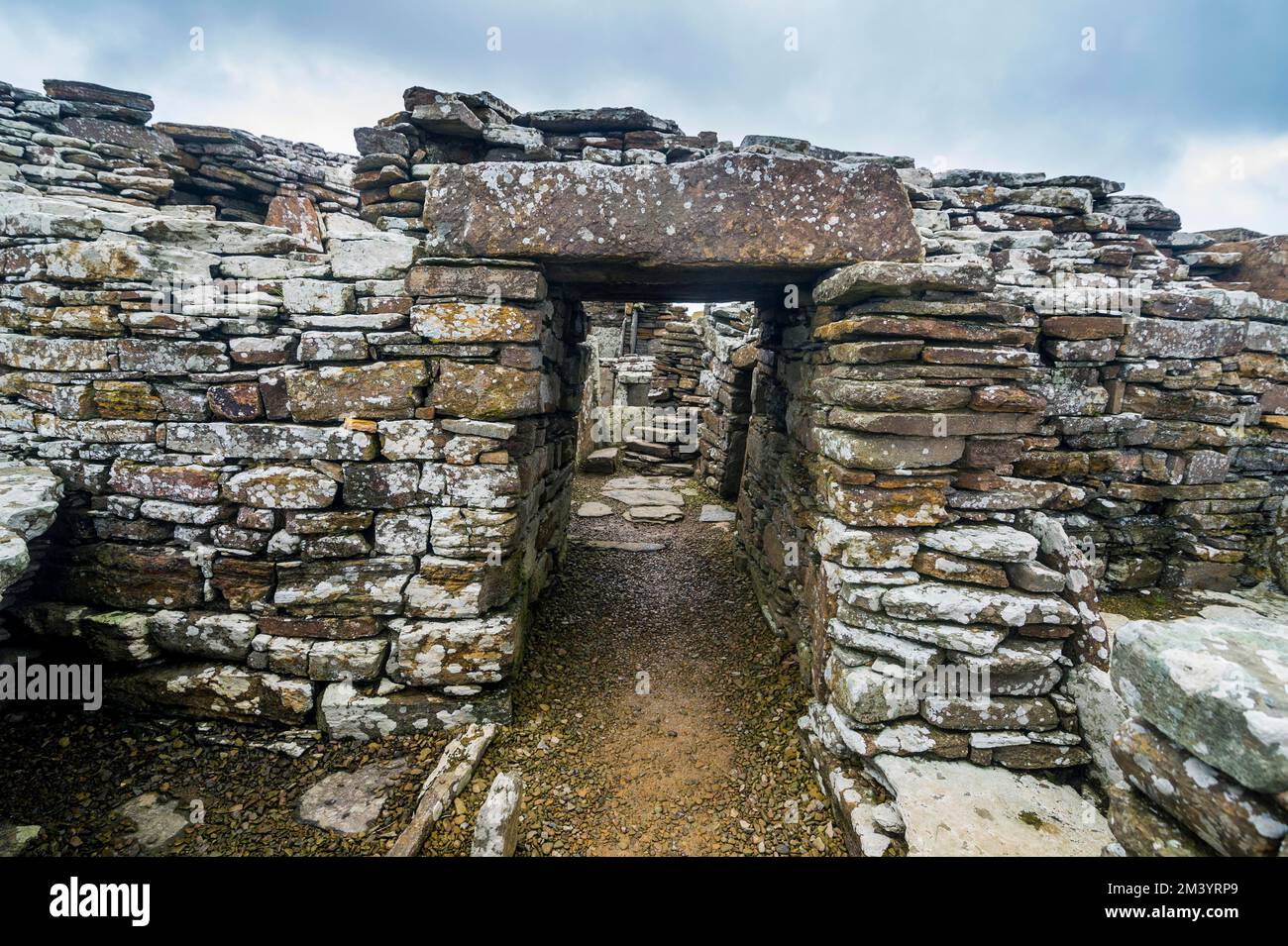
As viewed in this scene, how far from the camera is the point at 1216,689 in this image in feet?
4.95

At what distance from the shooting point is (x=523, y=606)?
4207mm

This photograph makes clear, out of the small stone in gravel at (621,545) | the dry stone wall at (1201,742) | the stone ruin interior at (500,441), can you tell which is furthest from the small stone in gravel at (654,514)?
the dry stone wall at (1201,742)

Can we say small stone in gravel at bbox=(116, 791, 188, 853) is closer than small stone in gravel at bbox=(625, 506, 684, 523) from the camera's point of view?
Yes

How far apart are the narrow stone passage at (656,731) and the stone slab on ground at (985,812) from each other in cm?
54

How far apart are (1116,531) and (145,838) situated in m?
7.34

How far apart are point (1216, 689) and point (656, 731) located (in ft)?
10.0

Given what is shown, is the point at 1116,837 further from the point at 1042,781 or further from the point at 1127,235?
the point at 1127,235

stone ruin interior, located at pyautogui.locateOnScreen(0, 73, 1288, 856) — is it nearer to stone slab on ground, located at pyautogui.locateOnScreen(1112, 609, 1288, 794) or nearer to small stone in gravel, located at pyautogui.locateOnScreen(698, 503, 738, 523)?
stone slab on ground, located at pyautogui.locateOnScreen(1112, 609, 1288, 794)

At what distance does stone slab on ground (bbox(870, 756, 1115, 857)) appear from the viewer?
2.43m

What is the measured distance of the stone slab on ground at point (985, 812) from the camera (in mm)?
2434

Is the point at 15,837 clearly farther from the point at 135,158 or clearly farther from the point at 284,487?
the point at 135,158

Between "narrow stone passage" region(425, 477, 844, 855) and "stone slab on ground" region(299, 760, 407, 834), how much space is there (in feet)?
1.73

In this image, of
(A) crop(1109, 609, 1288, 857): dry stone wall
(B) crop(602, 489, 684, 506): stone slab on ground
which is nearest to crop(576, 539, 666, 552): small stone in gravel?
(B) crop(602, 489, 684, 506): stone slab on ground

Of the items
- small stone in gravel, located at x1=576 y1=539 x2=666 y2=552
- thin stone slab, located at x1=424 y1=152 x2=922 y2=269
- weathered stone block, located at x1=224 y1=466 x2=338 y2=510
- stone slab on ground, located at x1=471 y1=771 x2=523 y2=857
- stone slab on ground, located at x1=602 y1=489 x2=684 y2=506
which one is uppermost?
thin stone slab, located at x1=424 y1=152 x2=922 y2=269
